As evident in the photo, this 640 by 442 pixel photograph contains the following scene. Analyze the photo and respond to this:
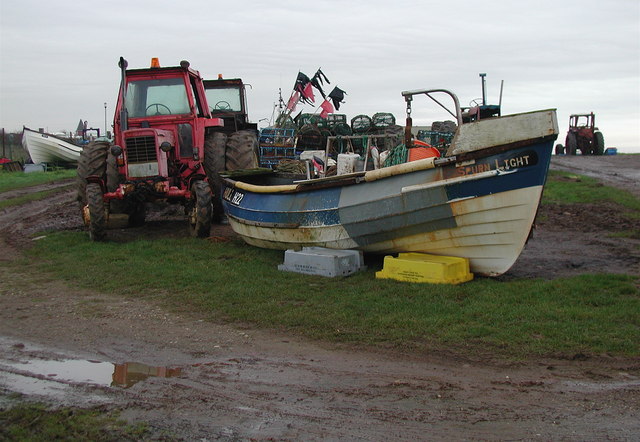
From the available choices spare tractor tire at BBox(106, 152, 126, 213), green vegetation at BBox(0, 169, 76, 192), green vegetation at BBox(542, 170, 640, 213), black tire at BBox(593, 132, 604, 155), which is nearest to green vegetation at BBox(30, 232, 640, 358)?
spare tractor tire at BBox(106, 152, 126, 213)

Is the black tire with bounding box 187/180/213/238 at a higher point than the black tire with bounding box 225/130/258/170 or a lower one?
lower

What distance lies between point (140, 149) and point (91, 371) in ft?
19.9

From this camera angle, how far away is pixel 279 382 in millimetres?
4805

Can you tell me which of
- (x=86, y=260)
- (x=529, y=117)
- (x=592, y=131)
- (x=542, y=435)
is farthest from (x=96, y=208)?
(x=592, y=131)

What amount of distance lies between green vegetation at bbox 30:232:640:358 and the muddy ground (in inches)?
11.1

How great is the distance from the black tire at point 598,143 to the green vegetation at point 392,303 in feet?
89.2

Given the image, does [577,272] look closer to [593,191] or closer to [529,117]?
[529,117]

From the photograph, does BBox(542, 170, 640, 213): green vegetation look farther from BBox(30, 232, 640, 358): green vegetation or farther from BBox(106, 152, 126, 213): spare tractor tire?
BBox(106, 152, 126, 213): spare tractor tire

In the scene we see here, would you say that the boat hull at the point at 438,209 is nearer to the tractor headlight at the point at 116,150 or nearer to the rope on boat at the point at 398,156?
the rope on boat at the point at 398,156

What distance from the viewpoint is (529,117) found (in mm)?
6957

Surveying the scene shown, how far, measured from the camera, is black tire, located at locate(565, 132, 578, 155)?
3278 centimetres

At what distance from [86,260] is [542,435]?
286 inches

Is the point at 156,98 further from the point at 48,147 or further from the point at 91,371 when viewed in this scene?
the point at 48,147

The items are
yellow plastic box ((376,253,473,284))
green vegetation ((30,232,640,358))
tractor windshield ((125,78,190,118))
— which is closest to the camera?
green vegetation ((30,232,640,358))
